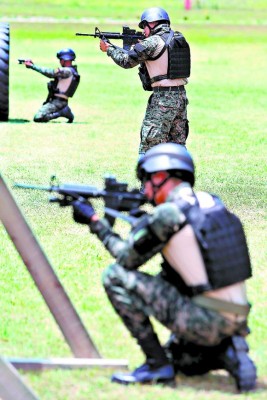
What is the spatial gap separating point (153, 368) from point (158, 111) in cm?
765

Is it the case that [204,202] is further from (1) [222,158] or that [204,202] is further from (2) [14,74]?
(2) [14,74]

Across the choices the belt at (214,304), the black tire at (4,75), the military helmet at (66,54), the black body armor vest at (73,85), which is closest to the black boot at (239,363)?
the belt at (214,304)

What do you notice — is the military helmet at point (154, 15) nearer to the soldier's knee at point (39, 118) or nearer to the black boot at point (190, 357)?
the black boot at point (190, 357)

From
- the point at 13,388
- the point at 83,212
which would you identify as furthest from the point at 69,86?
the point at 13,388

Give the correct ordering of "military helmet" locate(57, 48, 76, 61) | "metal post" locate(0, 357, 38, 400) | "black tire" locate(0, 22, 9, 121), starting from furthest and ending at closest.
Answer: "military helmet" locate(57, 48, 76, 61), "black tire" locate(0, 22, 9, 121), "metal post" locate(0, 357, 38, 400)

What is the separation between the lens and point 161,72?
14148 millimetres

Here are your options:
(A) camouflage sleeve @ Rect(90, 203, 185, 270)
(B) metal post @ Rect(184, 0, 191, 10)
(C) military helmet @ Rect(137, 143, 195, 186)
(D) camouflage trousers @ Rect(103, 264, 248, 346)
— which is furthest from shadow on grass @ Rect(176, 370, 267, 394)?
(B) metal post @ Rect(184, 0, 191, 10)

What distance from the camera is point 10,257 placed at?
10.4 metres

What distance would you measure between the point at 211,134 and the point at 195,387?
537 inches

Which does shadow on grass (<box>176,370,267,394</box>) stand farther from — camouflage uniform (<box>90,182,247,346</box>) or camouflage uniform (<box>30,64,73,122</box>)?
camouflage uniform (<box>30,64,73,122</box>)

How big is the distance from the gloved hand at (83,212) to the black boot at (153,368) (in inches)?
28.5

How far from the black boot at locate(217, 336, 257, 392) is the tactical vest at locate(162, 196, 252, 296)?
0.35 m

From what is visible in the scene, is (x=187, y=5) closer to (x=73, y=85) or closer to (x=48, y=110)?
(x=73, y=85)

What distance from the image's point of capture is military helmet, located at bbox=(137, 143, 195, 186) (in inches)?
263
